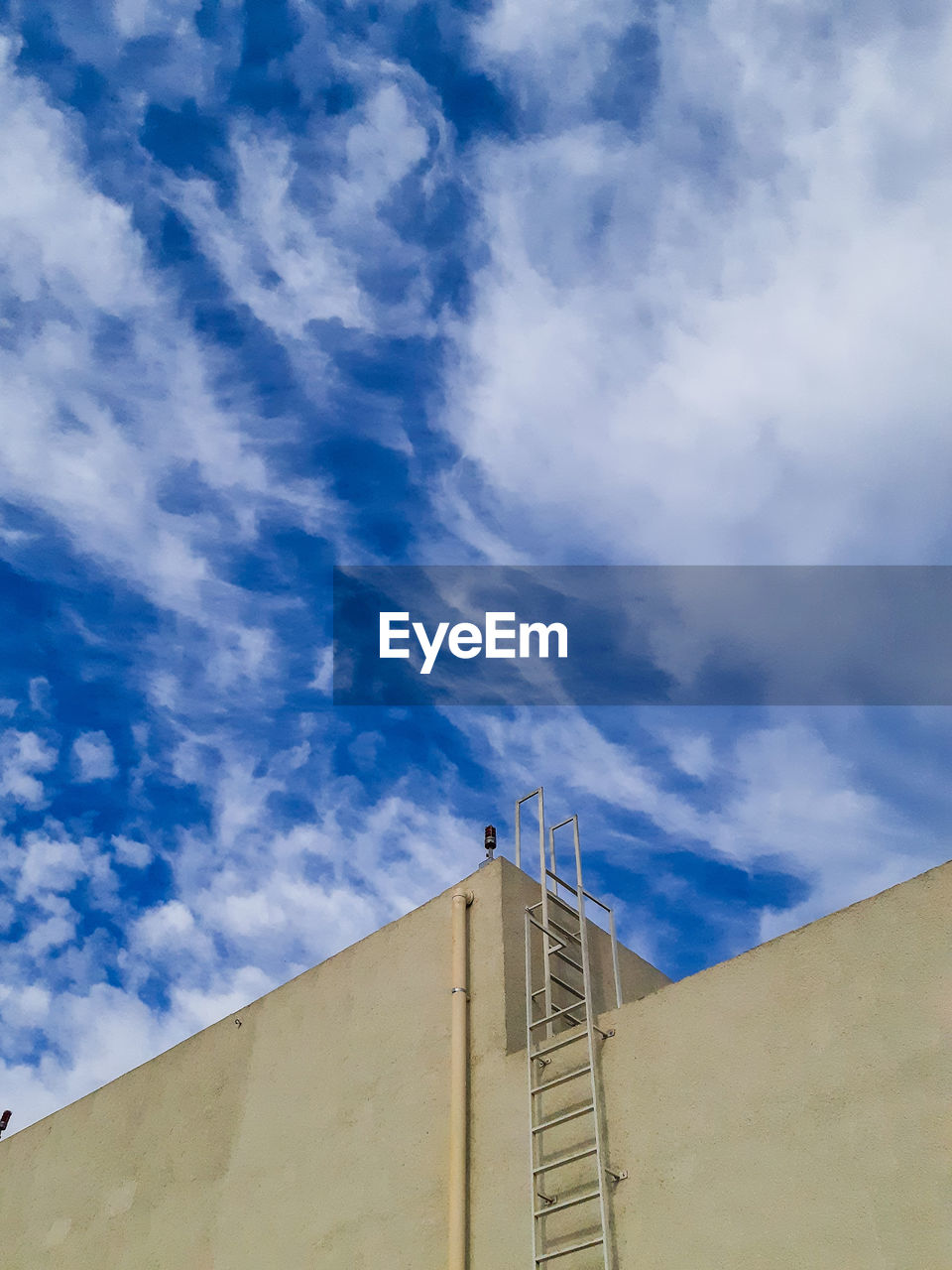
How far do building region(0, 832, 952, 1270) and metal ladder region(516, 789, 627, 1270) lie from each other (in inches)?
1.6

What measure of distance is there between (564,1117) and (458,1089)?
1.23 metres

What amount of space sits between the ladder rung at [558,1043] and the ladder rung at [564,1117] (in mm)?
513

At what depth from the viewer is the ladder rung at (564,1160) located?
821 centimetres

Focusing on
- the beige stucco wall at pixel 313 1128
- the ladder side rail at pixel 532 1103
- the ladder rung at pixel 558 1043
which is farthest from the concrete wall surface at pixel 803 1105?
the beige stucco wall at pixel 313 1128

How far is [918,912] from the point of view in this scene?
7383mm

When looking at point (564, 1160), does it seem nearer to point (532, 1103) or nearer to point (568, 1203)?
point (568, 1203)

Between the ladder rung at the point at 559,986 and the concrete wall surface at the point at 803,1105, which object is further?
the ladder rung at the point at 559,986

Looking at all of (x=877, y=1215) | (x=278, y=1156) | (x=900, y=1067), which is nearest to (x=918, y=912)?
(x=900, y=1067)

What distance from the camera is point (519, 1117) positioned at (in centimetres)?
900

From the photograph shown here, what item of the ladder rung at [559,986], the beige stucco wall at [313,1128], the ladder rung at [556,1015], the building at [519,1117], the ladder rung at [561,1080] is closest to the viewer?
the building at [519,1117]

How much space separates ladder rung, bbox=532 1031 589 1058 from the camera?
29.3ft

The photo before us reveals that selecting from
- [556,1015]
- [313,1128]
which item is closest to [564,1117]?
[556,1015]

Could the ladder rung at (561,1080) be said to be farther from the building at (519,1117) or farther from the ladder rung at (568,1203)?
the ladder rung at (568,1203)

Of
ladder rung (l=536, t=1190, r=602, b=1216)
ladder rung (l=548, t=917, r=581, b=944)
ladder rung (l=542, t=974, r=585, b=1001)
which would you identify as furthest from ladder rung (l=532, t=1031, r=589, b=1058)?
ladder rung (l=548, t=917, r=581, b=944)
